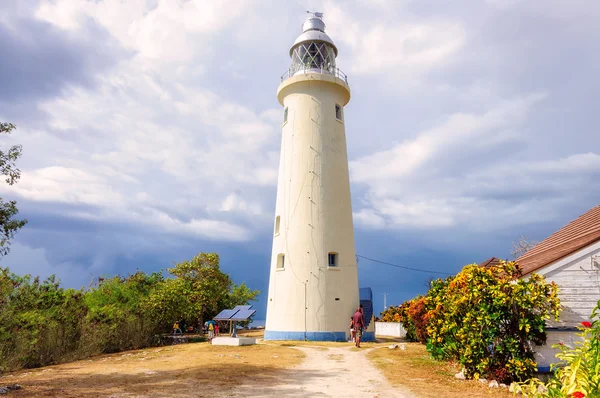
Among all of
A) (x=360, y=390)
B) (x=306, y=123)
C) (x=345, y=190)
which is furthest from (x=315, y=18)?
(x=360, y=390)

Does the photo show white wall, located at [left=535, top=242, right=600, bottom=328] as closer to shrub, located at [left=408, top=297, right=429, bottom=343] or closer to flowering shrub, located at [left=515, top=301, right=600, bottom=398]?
flowering shrub, located at [left=515, top=301, right=600, bottom=398]

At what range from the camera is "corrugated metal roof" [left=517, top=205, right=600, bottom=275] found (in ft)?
36.4

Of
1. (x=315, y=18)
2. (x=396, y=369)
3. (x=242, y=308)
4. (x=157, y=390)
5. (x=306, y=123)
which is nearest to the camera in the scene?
(x=157, y=390)

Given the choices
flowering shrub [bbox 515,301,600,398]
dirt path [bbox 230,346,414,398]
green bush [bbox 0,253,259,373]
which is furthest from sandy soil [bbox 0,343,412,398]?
flowering shrub [bbox 515,301,600,398]

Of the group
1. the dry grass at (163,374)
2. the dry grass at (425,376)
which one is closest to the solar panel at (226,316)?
the dry grass at (163,374)

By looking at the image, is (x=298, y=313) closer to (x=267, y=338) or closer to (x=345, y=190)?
(x=267, y=338)

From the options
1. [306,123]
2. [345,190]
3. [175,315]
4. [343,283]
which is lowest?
[175,315]

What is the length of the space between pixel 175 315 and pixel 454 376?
18.3 m

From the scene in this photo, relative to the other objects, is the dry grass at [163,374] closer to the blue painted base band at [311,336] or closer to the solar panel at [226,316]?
the solar panel at [226,316]

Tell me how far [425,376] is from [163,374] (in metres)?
7.96

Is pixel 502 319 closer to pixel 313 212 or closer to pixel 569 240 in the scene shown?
pixel 569 240

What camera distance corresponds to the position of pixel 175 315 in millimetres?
25766

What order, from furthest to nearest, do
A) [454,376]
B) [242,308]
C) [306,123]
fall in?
[306,123] → [242,308] → [454,376]

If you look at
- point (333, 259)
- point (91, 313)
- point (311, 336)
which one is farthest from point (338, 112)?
point (91, 313)
